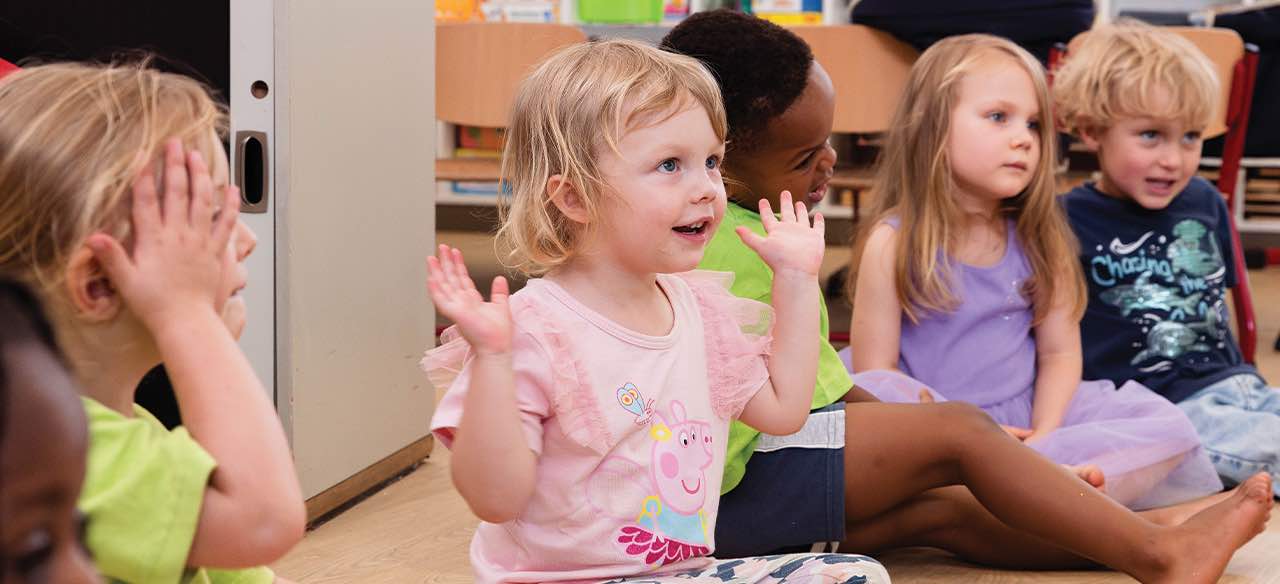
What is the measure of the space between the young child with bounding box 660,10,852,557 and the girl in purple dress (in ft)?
1.48

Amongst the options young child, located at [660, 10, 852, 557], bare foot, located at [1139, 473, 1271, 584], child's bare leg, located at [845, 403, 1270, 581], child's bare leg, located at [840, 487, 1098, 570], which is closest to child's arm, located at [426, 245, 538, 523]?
young child, located at [660, 10, 852, 557]

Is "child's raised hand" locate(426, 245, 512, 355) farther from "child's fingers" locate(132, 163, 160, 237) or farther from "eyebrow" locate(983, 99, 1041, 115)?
"eyebrow" locate(983, 99, 1041, 115)

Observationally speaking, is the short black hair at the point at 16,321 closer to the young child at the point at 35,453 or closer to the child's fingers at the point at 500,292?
the young child at the point at 35,453

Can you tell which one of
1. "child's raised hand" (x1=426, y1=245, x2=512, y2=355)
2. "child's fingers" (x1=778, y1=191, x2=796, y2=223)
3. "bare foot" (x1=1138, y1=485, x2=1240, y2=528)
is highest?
"child's fingers" (x1=778, y1=191, x2=796, y2=223)

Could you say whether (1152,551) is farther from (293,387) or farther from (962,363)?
(293,387)

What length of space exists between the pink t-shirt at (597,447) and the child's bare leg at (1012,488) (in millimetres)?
404

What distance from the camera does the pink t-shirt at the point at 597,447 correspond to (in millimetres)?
1283

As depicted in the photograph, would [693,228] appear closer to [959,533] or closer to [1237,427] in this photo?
[959,533]

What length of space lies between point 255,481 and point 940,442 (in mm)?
990

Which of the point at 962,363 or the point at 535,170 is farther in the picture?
the point at 962,363

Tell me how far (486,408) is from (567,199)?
269 millimetres

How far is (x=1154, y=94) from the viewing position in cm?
247

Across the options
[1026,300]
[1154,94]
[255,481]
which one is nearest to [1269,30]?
[1154,94]

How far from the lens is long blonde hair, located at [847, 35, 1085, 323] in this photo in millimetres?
2219
